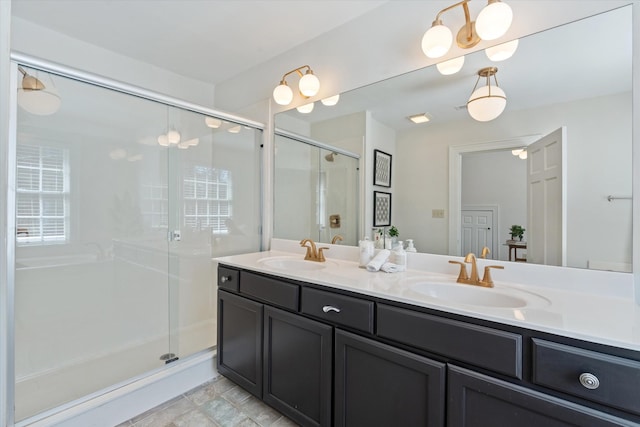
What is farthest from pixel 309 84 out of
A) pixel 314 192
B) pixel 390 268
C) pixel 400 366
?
pixel 400 366

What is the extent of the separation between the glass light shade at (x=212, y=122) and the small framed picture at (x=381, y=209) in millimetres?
1511

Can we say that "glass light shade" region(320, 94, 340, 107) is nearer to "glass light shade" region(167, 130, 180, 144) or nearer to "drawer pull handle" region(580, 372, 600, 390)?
"glass light shade" region(167, 130, 180, 144)

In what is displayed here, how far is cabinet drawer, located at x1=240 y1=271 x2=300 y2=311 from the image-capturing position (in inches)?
59.0

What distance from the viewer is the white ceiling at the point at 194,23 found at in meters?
1.79

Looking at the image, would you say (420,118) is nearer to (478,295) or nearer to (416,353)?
(478,295)

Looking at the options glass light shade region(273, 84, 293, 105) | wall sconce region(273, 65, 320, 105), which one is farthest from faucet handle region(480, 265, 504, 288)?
glass light shade region(273, 84, 293, 105)

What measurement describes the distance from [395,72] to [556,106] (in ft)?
2.73

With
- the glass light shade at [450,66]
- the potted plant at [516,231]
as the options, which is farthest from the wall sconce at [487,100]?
the potted plant at [516,231]

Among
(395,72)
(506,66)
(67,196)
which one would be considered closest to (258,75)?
(395,72)

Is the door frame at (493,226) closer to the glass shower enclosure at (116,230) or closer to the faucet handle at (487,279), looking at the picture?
the faucet handle at (487,279)

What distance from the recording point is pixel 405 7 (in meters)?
1.67

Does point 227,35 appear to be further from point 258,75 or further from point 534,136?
point 534,136

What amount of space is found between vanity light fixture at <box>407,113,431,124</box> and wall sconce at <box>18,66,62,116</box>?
2010mm

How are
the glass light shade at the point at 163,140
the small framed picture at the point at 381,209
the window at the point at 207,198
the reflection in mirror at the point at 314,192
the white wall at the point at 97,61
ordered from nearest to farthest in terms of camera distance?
1. the small framed picture at the point at 381,209
2. the white wall at the point at 97,61
3. the reflection in mirror at the point at 314,192
4. the glass light shade at the point at 163,140
5. the window at the point at 207,198
